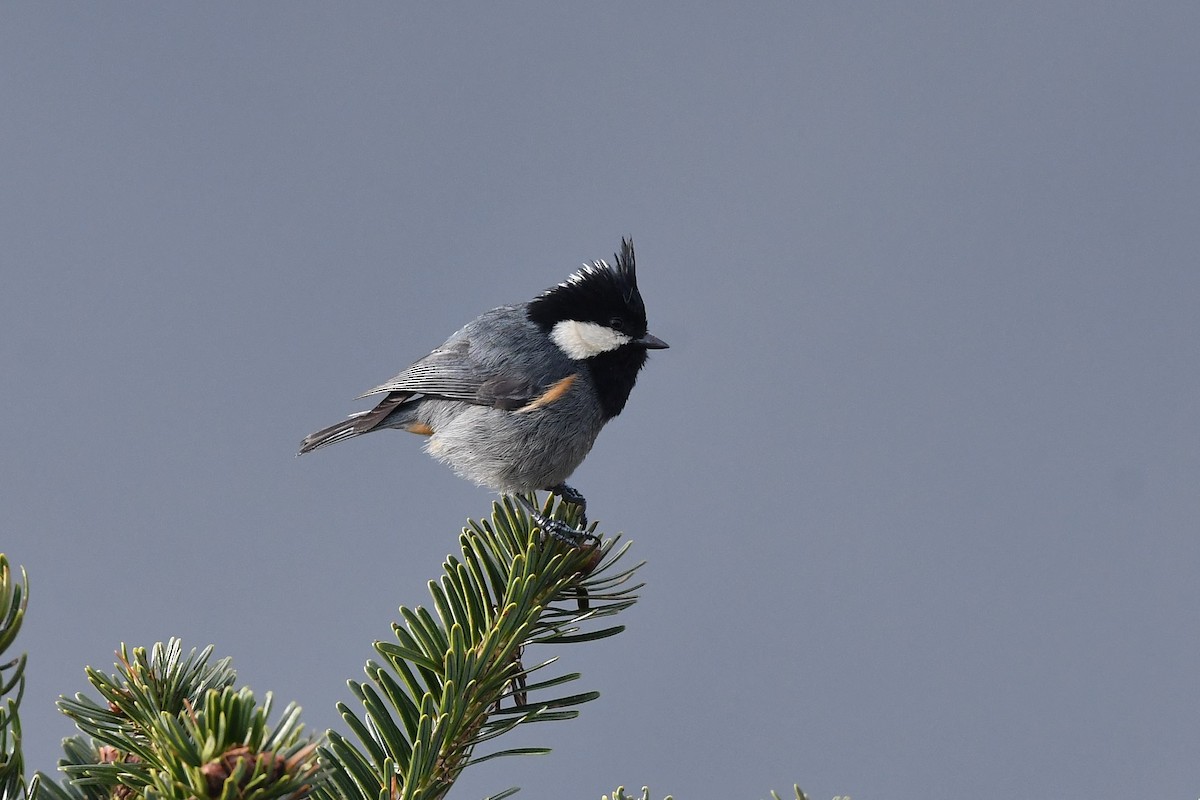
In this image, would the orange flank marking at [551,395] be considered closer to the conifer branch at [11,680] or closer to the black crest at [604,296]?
the black crest at [604,296]

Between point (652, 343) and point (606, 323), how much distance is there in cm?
20

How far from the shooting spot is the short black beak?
4309 mm

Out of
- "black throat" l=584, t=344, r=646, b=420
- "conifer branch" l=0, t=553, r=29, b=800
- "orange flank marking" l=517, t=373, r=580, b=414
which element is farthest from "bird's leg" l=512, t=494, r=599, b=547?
"black throat" l=584, t=344, r=646, b=420

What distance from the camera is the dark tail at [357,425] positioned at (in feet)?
14.8

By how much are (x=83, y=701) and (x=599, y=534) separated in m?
1.09

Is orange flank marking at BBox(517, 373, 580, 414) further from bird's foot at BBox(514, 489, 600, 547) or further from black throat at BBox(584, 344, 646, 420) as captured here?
bird's foot at BBox(514, 489, 600, 547)

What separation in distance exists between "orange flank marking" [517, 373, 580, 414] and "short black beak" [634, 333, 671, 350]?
33 cm

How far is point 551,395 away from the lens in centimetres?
417

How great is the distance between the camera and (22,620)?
54.6 inches

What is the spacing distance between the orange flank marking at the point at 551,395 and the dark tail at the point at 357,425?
2.11 ft

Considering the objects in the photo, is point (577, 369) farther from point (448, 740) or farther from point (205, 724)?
point (205, 724)

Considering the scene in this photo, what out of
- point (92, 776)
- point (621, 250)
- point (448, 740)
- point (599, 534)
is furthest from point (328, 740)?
point (621, 250)

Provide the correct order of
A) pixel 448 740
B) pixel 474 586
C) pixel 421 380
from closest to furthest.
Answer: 1. pixel 448 740
2. pixel 474 586
3. pixel 421 380

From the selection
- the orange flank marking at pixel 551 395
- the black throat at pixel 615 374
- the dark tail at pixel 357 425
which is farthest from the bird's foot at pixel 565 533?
the dark tail at pixel 357 425
